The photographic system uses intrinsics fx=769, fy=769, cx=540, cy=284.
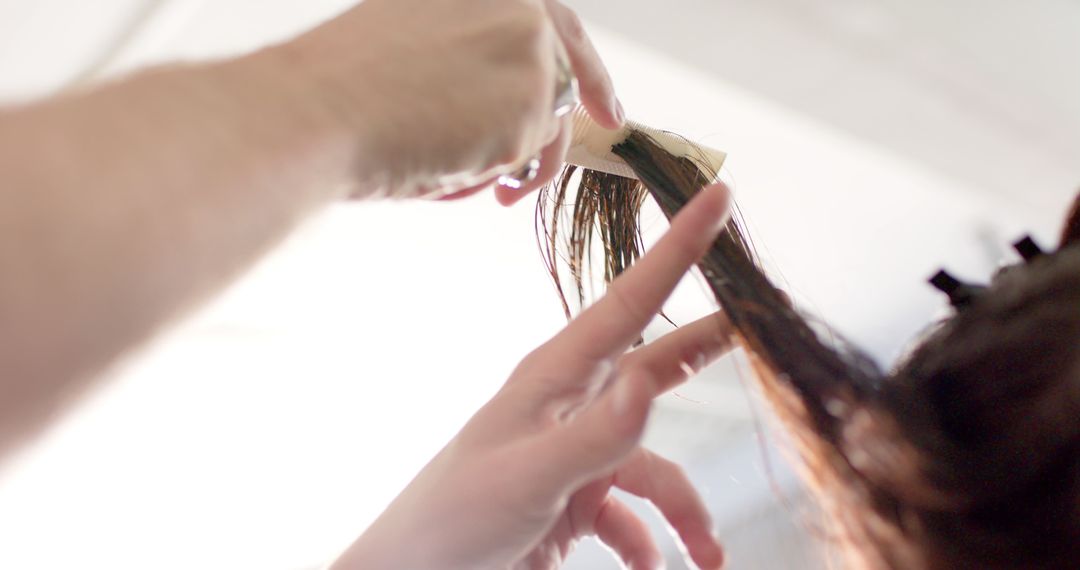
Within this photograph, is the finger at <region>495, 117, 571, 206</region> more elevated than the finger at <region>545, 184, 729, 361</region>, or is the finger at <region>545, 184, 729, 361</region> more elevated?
the finger at <region>495, 117, 571, 206</region>

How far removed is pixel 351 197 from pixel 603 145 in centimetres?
30

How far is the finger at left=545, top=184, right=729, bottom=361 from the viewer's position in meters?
0.44

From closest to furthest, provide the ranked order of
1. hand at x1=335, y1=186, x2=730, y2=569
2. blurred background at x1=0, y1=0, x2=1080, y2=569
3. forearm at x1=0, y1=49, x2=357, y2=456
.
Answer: forearm at x1=0, y1=49, x2=357, y2=456, hand at x1=335, y1=186, x2=730, y2=569, blurred background at x1=0, y1=0, x2=1080, y2=569

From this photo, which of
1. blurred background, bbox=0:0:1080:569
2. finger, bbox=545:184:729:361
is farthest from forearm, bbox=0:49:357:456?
blurred background, bbox=0:0:1080:569

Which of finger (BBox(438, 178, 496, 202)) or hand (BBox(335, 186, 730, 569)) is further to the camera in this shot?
finger (BBox(438, 178, 496, 202))

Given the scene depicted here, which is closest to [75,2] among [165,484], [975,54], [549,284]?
[549,284]

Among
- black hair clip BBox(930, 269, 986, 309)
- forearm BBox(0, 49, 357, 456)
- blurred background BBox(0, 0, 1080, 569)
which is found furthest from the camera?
blurred background BBox(0, 0, 1080, 569)

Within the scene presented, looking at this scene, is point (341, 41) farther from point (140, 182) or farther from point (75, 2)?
point (75, 2)

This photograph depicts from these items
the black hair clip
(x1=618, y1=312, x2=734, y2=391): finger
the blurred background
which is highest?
the blurred background

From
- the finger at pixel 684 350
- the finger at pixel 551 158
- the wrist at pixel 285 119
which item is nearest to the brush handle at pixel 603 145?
the finger at pixel 551 158

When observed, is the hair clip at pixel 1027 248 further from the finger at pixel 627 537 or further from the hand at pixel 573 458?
the finger at pixel 627 537

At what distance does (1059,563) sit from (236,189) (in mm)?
501

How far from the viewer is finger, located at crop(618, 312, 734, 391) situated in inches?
23.1

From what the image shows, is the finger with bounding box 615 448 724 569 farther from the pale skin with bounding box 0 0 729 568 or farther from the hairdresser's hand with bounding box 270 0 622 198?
the hairdresser's hand with bounding box 270 0 622 198
